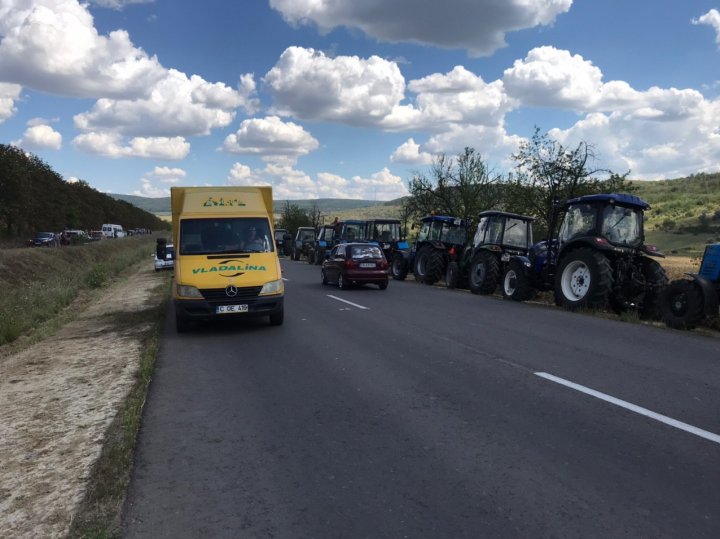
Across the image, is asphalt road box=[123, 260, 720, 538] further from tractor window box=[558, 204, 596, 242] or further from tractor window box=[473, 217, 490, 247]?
tractor window box=[473, 217, 490, 247]

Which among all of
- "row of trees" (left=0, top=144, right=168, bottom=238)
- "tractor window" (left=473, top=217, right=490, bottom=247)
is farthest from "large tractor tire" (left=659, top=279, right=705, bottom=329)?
"row of trees" (left=0, top=144, right=168, bottom=238)

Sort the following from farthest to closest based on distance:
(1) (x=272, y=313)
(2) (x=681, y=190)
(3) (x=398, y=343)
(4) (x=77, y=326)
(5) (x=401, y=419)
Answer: (2) (x=681, y=190), (4) (x=77, y=326), (1) (x=272, y=313), (3) (x=398, y=343), (5) (x=401, y=419)

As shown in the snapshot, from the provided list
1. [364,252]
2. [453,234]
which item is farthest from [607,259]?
[453,234]

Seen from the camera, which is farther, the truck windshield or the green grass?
the green grass

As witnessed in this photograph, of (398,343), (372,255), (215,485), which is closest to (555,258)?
(372,255)

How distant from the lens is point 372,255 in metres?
18.5

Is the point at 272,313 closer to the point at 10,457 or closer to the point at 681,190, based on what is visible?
the point at 10,457

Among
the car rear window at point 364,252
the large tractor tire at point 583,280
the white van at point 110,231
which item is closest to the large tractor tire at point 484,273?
the car rear window at point 364,252

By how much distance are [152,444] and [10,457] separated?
1.16m

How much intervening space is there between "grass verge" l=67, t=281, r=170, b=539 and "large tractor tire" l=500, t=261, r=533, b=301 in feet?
34.9

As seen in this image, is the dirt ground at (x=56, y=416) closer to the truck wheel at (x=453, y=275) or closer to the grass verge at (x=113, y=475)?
the grass verge at (x=113, y=475)

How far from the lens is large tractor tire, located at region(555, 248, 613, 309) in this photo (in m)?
12.5

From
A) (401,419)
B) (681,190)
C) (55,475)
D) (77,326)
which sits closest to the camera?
(55,475)

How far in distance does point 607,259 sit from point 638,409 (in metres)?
7.89
